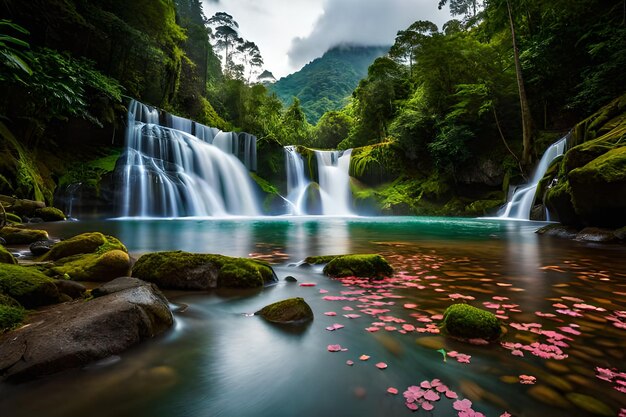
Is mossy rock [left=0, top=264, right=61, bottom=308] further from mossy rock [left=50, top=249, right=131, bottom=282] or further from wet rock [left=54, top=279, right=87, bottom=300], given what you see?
mossy rock [left=50, top=249, right=131, bottom=282]

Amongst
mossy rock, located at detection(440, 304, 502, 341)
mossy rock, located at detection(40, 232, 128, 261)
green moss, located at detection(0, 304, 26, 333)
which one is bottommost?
mossy rock, located at detection(440, 304, 502, 341)

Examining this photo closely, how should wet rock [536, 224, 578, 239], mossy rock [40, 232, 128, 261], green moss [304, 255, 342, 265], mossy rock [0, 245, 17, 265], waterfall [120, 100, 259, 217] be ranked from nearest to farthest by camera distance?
mossy rock [0, 245, 17, 265] < mossy rock [40, 232, 128, 261] < green moss [304, 255, 342, 265] < wet rock [536, 224, 578, 239] < waterfall [120, 100, 259, 217]

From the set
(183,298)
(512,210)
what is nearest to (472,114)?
(512,210)

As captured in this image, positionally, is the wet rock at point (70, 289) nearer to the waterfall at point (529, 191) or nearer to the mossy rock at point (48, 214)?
the mossy rock at point (48, 214)

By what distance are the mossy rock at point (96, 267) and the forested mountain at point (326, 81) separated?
229 feet

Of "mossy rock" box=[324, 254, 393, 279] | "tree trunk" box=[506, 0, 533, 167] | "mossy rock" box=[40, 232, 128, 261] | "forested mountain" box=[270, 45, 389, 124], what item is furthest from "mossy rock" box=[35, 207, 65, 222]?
"forested mountain" box=[270, 45, 389, 124]

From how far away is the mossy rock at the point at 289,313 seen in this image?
301 centimetres

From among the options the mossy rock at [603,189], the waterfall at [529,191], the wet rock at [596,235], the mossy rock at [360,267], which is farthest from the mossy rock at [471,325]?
the waterfall at [529,191]

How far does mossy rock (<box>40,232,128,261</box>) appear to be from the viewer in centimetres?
521

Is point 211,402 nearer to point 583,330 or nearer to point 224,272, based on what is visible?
point 224,272

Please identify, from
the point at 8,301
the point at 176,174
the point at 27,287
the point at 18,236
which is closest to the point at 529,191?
the point at 27,287

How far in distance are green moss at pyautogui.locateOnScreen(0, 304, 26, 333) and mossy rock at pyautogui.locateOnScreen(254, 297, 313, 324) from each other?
1954 mm

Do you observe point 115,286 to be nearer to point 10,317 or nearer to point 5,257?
point 10,317

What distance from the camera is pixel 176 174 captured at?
20734 mm
